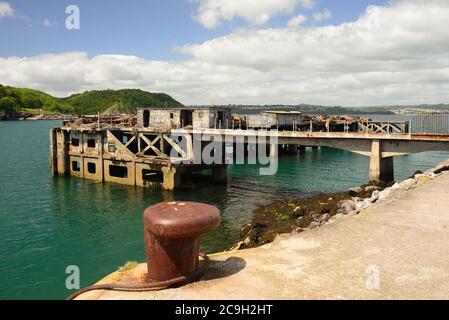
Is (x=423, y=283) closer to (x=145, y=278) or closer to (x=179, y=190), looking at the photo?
(x=145, y=278)

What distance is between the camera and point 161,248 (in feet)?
23.8

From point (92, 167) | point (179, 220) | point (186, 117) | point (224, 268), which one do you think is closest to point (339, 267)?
point (224, 268)

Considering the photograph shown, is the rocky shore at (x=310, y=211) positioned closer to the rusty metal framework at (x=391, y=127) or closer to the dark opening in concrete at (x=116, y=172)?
the rusty metal framework at (x=391, y=127)

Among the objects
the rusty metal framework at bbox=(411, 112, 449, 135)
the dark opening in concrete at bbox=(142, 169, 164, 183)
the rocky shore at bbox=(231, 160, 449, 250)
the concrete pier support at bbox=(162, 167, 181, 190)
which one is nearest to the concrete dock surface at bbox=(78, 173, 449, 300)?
the rocky shore at bbox=(231, 160, 449, 250)

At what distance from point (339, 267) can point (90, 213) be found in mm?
23021

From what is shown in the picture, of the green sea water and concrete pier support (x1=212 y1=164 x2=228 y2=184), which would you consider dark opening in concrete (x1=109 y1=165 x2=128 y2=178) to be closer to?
the green sea water

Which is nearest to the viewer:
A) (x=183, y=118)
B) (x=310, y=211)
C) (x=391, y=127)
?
(x=310, y=211)

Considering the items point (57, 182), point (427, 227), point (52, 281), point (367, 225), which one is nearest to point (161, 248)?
point (367, 225)

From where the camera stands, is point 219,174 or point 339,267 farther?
point 219,174

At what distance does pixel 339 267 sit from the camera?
8250 mm

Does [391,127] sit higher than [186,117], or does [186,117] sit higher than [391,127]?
[186,117]

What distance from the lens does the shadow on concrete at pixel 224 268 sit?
307 inches

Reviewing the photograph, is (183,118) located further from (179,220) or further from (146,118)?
(179,220)

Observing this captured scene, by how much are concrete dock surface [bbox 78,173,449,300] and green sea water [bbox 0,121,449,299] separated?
1024cm
